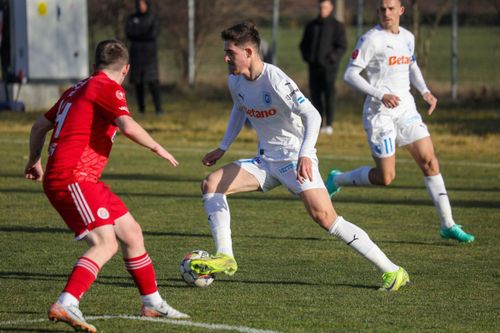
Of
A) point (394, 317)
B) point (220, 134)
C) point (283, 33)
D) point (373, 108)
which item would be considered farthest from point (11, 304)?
point (283, 33)

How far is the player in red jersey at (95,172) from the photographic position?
19.4 feet

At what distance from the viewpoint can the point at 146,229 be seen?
32.3 ft

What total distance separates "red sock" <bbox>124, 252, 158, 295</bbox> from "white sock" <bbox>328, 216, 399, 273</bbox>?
1553 mm

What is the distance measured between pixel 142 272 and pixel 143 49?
15.5m

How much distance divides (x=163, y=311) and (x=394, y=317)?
137 cm

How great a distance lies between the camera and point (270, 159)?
7.53 metres

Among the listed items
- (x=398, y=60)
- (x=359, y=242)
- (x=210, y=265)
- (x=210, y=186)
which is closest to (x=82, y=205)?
(x=210, y=265)

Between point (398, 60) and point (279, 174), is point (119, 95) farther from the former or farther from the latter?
point (398, 60)

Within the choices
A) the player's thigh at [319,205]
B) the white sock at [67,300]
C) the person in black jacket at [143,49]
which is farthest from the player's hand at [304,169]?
the person in black jacket at [143,49]

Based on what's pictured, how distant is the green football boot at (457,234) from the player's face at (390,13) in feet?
5.97

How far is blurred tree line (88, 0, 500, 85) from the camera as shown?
23031 mm

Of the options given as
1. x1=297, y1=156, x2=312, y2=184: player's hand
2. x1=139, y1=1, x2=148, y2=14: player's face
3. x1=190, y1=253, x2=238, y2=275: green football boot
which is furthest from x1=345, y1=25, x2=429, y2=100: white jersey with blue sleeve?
x1=139, y1=1, x2=148, y2=14: player's face

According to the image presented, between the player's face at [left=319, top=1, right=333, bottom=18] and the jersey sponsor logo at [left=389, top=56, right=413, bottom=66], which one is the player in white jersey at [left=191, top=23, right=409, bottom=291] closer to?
the jersey sponsor logo at [left=389, top=56, right=413, bottom=66]

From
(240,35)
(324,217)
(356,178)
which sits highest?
(240,35)
